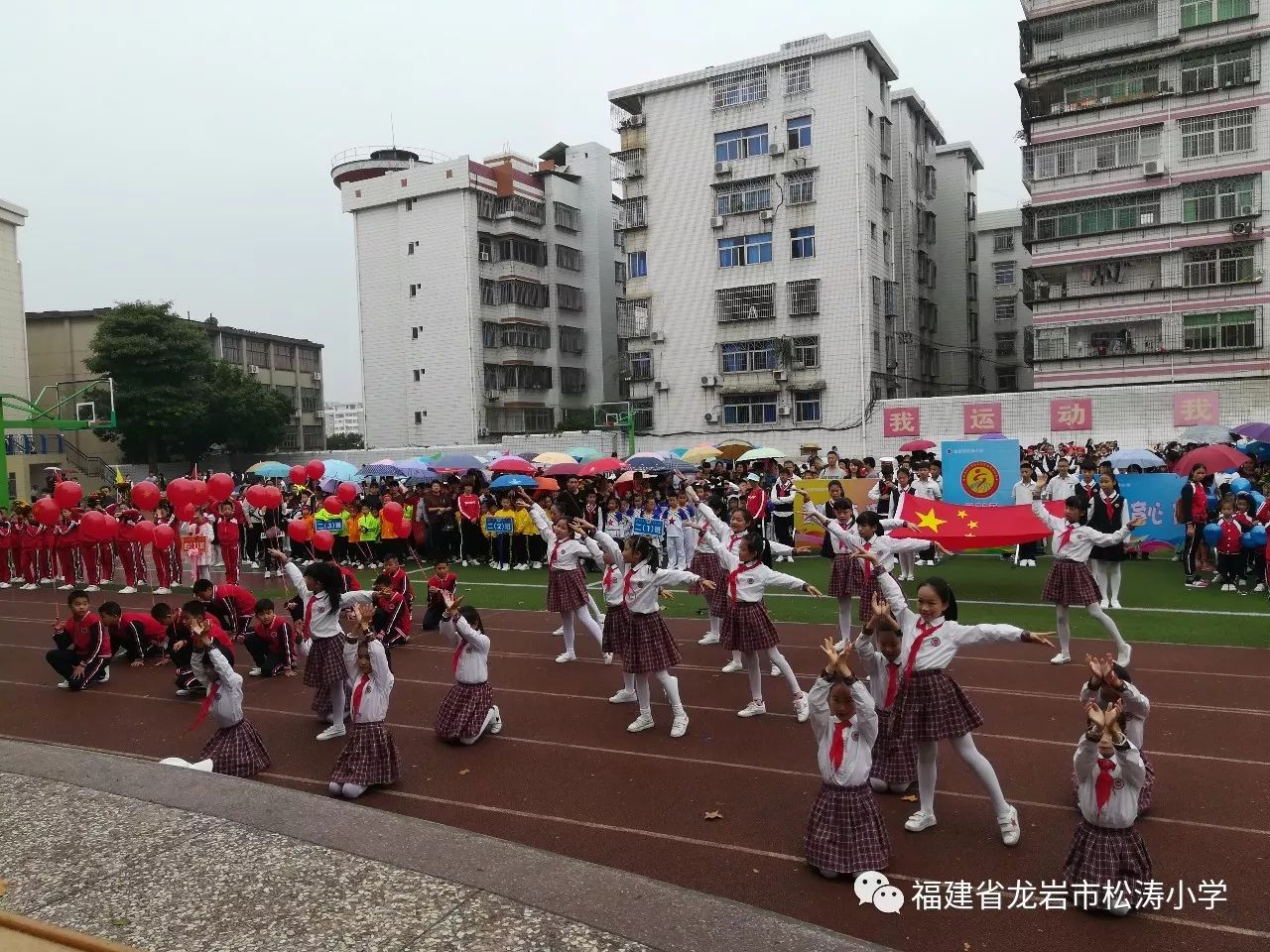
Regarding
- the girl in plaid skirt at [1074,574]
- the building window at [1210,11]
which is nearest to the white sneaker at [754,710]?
the girl in plaid skirt at [1074,574]

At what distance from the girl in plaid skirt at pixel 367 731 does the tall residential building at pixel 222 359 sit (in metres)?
39.1

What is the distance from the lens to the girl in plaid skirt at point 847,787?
5172 mm

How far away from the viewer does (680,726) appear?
784 cm

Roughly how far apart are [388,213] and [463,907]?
147 feet

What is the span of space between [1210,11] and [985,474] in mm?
23949

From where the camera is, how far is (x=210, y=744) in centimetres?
731

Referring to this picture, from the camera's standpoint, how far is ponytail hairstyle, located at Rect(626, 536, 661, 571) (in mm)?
8032

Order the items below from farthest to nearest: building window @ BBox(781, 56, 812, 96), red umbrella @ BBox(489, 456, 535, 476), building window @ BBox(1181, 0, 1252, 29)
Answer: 1. building window @ BBox(781, 56, 812, 96)
2. building window @ BBox(1181, 0, 1252, 29)
3. red umbrella @ BBox(489, 456, 535, 476)

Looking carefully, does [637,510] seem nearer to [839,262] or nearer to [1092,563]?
[1092,563]

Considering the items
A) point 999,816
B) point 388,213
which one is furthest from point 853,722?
point 388,213

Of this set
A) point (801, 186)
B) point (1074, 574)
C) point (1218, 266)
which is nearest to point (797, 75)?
point (801, 186)

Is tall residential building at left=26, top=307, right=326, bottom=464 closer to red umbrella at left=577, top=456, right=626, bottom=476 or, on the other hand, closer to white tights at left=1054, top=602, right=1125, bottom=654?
red umbrella at left=577, top=456, right=626, bottom=476

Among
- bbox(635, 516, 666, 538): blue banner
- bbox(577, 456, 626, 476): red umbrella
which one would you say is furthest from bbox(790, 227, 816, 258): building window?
bbox(635, 516, 666, 538): blue banner

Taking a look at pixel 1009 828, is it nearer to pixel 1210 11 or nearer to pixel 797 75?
pixel 1210 11
